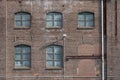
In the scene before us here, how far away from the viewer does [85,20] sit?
154 feet

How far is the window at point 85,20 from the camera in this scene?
4688 centimetres

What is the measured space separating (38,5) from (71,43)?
3371 millimetres

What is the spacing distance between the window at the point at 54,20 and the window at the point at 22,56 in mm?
2132

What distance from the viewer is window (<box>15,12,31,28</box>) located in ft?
154

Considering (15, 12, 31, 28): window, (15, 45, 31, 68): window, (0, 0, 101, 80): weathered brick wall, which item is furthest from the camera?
(15, 12, 31, 28): window

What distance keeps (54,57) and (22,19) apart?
3.32 metres

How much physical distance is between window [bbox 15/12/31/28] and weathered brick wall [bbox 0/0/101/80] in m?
0.29

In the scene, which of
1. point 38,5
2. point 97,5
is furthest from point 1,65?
point 97,5

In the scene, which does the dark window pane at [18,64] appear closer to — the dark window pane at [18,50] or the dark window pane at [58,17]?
the dark window pane at [18,50]

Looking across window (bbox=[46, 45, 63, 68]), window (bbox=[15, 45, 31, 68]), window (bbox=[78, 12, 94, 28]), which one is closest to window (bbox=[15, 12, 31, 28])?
window (bbox=[15, 45, 31, 68])

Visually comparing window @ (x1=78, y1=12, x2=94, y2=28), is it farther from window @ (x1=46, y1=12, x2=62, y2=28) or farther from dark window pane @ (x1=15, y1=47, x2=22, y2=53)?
dark window pane @ (x1=15, y1=47, x2=22, y2=53)

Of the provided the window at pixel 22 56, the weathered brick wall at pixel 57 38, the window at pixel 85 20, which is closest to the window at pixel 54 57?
the weathered brick wall at pixel 57 38

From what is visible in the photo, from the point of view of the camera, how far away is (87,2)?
46906mm

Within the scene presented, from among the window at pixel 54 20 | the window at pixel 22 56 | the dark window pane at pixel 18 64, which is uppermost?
the window at pixel 54 20
